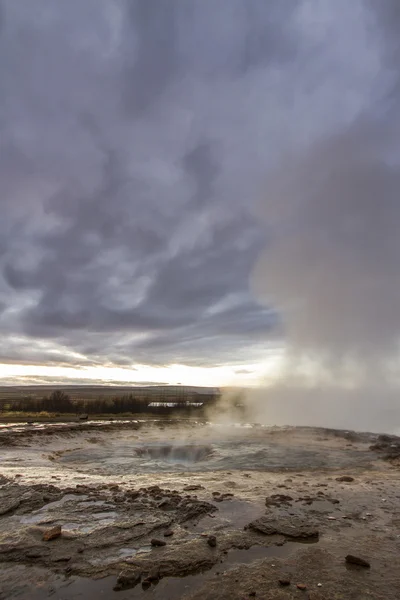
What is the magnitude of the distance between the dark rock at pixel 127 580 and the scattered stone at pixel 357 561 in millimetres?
3120

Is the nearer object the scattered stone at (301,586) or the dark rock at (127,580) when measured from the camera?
the scattered stone at (301,586)

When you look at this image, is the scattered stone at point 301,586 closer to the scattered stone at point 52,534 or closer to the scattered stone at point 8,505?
the scattered stone at point 52,534

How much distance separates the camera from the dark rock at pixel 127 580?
195 inches

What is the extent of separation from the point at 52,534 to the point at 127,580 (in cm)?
207

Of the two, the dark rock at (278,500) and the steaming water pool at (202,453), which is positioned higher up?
the dark rock at (278,500)

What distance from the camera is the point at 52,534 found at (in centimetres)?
639

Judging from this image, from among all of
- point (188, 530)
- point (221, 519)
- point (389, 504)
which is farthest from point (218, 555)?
point (389, 504)

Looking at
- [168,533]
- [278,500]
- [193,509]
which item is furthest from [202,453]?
[168,533]

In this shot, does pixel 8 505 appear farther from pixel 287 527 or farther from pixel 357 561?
pixel 357 561

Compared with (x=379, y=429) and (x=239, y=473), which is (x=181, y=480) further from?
(x=379, y=429)

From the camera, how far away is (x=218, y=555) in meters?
5.85

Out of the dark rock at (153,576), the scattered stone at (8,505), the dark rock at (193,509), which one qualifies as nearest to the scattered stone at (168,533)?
the dark rock at (193,509)

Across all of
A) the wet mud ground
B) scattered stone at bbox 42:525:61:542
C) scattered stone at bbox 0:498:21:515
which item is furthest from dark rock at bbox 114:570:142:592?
scattered stone at bbox 0:498:21:515

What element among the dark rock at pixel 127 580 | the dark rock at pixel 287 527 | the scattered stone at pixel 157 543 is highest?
the dark rock at pixel 287 527
